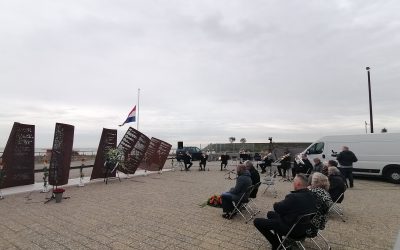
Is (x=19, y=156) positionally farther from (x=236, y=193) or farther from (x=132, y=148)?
(x=236, y=193)

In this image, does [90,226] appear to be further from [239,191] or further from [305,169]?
[305,169]

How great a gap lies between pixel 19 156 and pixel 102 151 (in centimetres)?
348

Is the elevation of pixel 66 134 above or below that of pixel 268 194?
above

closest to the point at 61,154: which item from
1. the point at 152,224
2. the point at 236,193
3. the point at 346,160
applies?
the point at 152,224

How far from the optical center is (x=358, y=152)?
45.2ft

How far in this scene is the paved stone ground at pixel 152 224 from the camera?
4.73 meters

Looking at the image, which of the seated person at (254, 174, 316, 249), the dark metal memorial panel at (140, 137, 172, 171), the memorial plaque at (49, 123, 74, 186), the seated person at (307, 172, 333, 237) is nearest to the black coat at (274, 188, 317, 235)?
the seated person at (254, 174, 316, 249)

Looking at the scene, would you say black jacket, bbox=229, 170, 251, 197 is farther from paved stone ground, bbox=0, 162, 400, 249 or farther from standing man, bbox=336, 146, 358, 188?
standing man, bbox=336, 146, 358, 188

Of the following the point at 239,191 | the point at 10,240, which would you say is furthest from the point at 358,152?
the point at 10,240

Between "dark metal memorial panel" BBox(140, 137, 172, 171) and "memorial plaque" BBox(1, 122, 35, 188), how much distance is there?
7068mm

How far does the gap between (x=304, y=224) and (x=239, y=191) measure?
2.36 meters

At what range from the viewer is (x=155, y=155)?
17.6 meters

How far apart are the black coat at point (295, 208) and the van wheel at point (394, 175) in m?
11.2

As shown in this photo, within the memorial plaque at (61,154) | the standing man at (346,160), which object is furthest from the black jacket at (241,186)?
the memorial plaque at (61,154)
